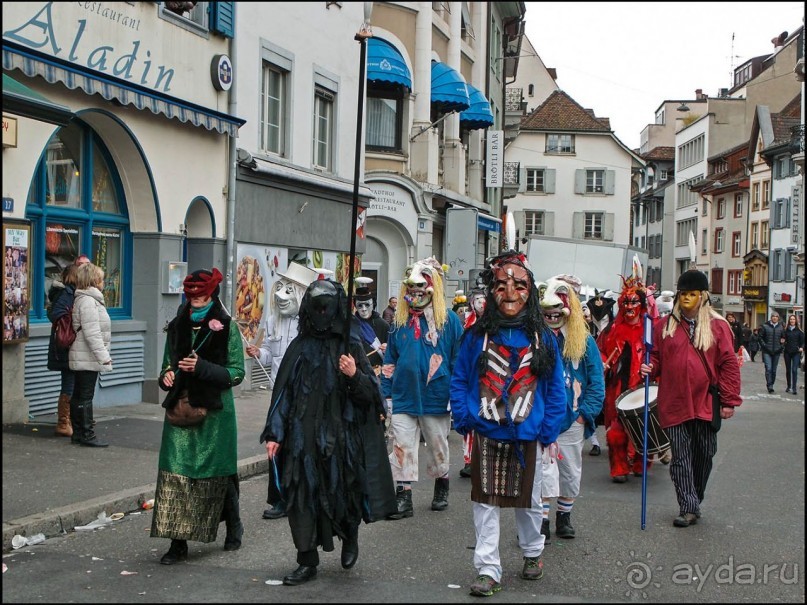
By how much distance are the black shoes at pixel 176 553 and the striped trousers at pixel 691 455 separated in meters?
3.78

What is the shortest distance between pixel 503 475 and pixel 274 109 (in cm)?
974

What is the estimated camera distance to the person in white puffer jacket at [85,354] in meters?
10.6

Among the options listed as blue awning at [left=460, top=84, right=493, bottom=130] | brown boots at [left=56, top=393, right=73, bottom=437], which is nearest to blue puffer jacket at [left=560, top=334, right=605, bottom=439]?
brown boots at [left=56, top=393, right=73, bottom=437]

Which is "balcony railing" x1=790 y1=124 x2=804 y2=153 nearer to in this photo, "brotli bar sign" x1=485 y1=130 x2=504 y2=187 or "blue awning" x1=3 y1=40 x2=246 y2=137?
"brotli bar sign" x1=485 y1=130 x2=504 y2=187

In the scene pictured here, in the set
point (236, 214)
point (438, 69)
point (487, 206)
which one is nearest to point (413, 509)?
point (236, 214)

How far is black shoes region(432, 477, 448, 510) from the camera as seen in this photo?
8492 millimetres

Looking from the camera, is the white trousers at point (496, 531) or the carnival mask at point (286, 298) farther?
the carnival mask at point (286, 298)

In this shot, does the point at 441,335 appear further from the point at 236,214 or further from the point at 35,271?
the point at 236,214

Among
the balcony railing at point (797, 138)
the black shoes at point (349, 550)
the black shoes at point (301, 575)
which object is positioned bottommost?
the black shoes at point (301, 575)

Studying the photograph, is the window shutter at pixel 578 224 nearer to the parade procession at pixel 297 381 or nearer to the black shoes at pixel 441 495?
the parade procession at pixel 297 381

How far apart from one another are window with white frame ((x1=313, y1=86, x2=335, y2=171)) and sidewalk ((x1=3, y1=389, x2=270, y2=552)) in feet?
14.2

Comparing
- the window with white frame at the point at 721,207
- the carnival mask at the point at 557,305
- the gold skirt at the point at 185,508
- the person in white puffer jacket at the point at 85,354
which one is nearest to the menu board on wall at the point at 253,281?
the person in white puffer jacket at the point at 85,354

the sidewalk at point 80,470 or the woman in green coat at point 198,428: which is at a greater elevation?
the woman in green coat at point 198,428

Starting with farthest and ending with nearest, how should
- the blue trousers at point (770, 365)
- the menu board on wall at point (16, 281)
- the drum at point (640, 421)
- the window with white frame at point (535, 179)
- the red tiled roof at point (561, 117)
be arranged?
Answer: 1. the window with white frame at point (535, 179)
2. the red tiled roof at point (561, 117)
3. the blue trousers at point (770, 365)
4. the menu board on wall at point (16, 281)
5. the drum at point (640, 421)
